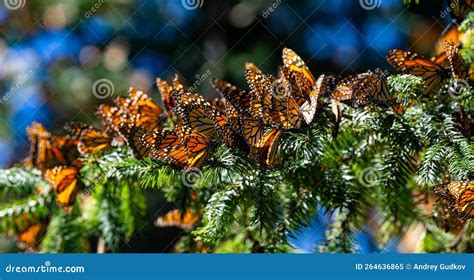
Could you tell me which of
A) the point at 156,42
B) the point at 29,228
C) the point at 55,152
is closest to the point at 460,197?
the point at 55,152

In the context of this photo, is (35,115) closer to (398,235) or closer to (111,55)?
(111,55)

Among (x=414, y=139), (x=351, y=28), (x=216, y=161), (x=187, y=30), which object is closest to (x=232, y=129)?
(x=216, y=161)

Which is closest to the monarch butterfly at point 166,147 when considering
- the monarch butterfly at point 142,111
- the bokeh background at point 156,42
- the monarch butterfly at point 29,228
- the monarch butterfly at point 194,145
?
the monarch butterfly at point 194,145

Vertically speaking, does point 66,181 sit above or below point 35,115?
below

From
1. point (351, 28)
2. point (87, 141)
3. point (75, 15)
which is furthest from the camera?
point (75, 15)

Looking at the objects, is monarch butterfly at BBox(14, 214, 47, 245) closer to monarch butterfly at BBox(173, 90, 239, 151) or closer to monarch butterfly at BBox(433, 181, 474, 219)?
monarch butterfly at BBox(173, 90, 239, 151)

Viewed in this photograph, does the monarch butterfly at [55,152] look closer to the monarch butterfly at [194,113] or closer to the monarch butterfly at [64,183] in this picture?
the monarch butterfly at [64,183]

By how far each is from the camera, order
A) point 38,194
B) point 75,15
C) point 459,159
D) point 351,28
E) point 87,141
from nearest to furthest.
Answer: point 459,159 < point 87,141 < point 38,194 < point 351,28 < point 75,15

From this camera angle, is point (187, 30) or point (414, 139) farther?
point (187, 30)
